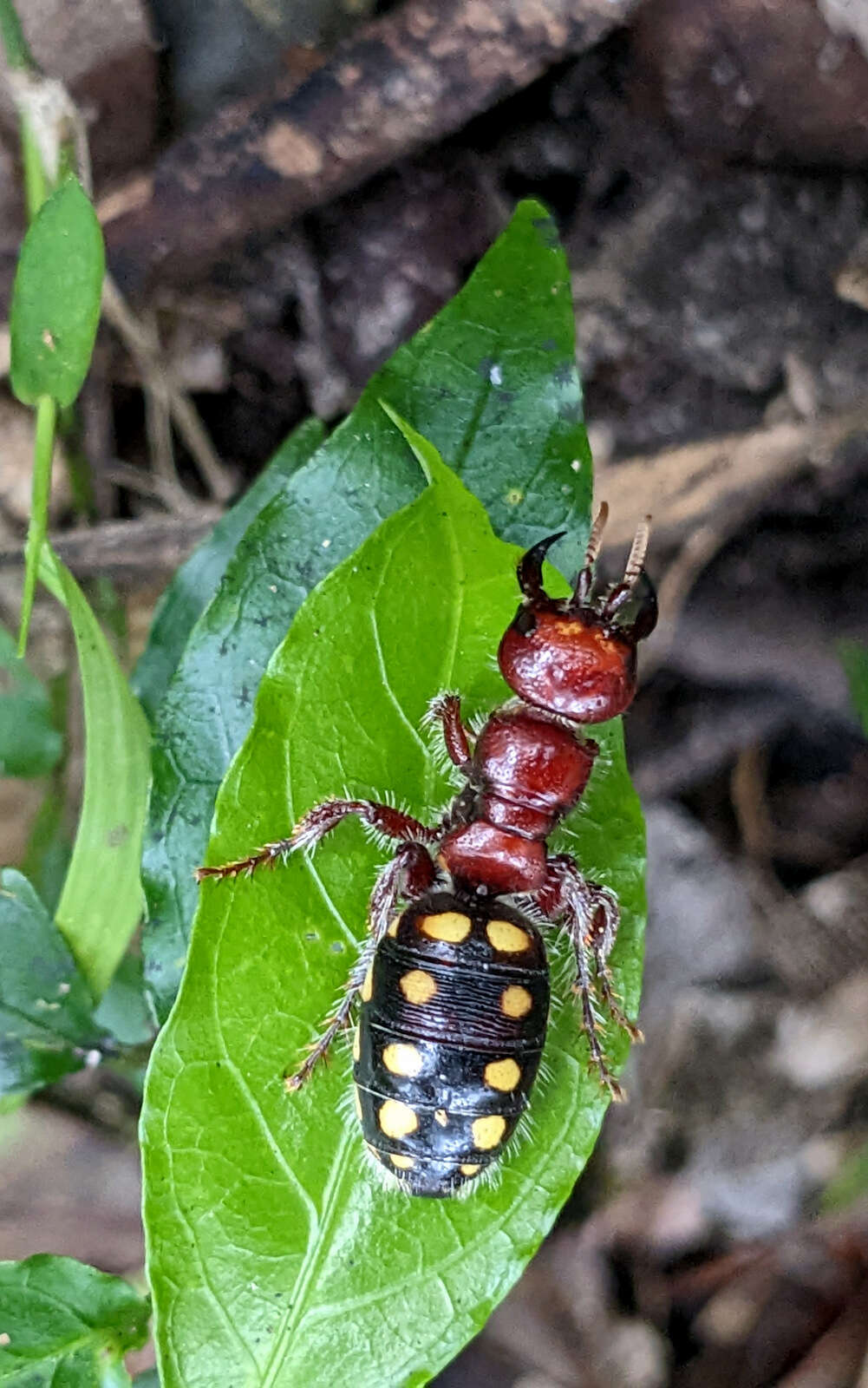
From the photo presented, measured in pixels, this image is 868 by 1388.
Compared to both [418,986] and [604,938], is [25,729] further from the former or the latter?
[604,938]

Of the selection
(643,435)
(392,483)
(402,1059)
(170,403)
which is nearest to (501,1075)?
(402,1059)

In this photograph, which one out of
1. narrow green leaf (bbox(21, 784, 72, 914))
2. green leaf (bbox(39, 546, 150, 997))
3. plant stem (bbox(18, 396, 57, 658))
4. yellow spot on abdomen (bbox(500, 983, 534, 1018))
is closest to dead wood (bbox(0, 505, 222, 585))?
narrow green leaf (bbox(21, 784, 72, 914))

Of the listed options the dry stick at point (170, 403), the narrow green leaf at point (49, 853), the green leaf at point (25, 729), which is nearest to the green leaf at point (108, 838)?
the green leaf at point (25, 729)

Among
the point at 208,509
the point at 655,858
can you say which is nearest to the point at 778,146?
the point at 208,509

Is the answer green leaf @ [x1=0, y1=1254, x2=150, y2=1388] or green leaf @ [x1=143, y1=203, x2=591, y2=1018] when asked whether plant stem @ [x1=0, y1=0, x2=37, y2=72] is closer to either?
green leaf @ [x1=143, y1=203, x2=591, y2=1018]

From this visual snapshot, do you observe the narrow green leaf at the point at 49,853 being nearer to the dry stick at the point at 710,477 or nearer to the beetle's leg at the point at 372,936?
the beetle's leg at the point at 372,936

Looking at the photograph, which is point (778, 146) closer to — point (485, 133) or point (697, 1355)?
point (485, 133)
